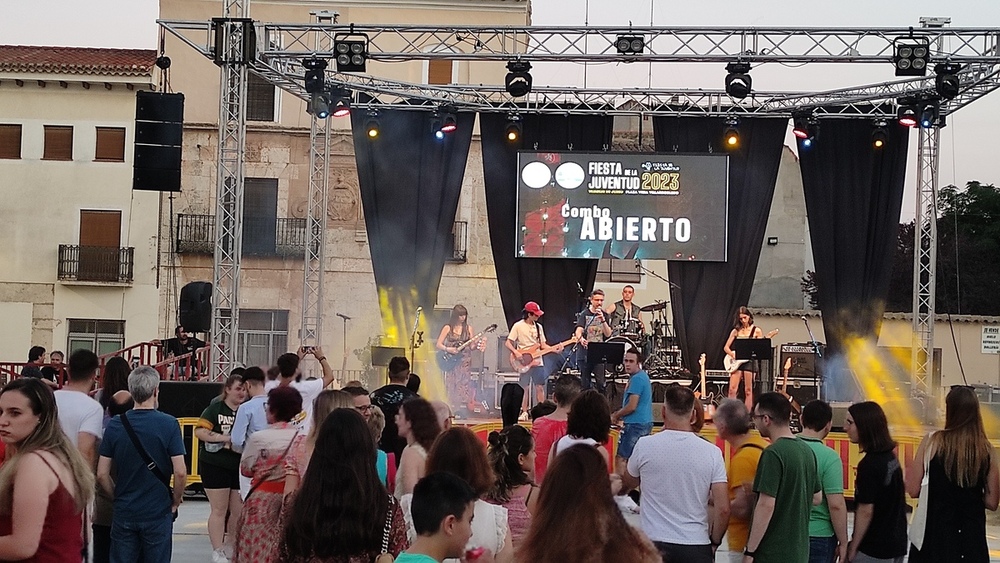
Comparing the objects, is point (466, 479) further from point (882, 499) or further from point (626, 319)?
point (626, 319)

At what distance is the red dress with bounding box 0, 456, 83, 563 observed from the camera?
A: 3.78 metres

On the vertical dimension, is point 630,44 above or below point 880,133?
above

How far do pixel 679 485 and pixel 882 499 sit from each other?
1095 mm

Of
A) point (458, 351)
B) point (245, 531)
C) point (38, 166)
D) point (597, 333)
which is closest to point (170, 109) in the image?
point (458, 351)

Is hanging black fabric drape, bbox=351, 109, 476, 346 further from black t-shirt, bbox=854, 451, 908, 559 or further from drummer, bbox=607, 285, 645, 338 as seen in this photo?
black t-shirt, bbox=854, 451, 908, 559

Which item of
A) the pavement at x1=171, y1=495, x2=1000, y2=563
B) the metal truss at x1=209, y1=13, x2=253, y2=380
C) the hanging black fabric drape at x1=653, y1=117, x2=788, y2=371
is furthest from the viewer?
the hanging black fabric drape at x1=653, y1=117, x2=788, y2=371

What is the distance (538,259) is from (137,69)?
524 inches

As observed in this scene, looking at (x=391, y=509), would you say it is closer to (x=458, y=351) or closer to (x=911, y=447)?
(x=911, y=447)

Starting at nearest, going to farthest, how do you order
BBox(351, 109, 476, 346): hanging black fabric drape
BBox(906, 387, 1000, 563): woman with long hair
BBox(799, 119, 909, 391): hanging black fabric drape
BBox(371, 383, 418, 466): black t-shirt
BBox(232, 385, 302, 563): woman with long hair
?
BBox(232, 385, 302, 563): woman with long hair < BBox(906, 387, 1000, 563): woman with long hair < BBox(371, 383, 418, 466): black t-shirt < BBox(799, 119, 909, 391): hanging black fabric drape < BBox(351, 109, 476, 346): hanging black fabric drape

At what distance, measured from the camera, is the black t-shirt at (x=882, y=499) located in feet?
18.7

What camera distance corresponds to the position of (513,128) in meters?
17.2

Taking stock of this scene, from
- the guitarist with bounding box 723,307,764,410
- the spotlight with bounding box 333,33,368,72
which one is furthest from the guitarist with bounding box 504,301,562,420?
the spotlight with bounding box 333,33,368,72

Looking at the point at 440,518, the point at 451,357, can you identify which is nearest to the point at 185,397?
the point at 451,357

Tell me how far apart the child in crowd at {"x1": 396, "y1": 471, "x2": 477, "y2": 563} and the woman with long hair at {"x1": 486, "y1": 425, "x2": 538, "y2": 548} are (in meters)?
1.46
